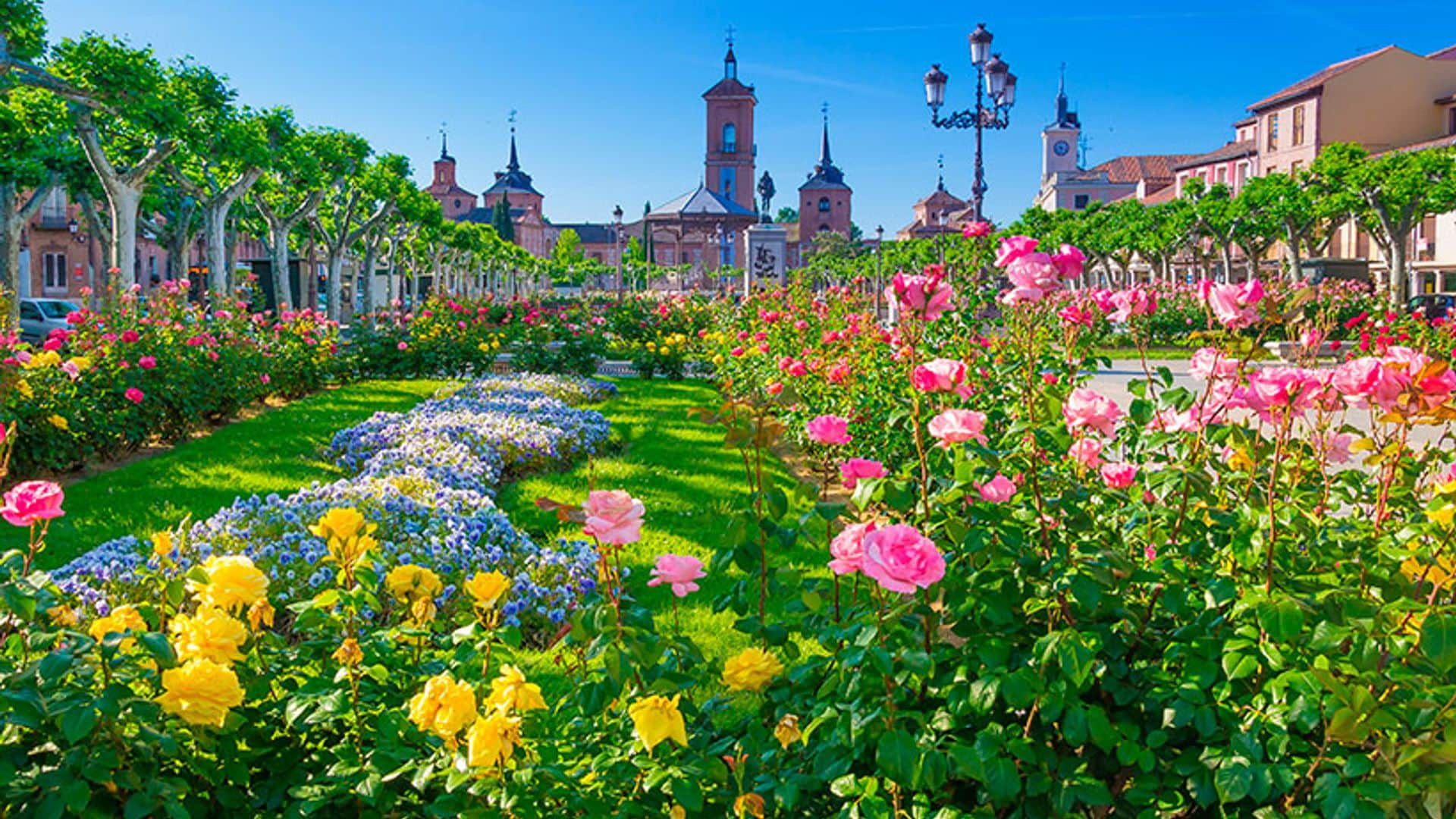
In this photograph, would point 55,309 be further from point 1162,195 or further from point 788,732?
point 1162,195

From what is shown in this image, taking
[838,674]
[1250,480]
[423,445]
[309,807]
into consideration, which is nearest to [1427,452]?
[1250,480]

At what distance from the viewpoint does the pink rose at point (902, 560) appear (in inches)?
70.9

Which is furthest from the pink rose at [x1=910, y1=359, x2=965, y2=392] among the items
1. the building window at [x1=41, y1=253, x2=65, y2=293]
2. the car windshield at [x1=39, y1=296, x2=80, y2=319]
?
the building window at [x1=41, y1=253, x2=65, y2=293]

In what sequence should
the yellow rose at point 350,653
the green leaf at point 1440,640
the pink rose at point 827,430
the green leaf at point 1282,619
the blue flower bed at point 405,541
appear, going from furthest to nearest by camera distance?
the blue flower bed at point 405,541 < the pink rose at point 827,430 < the yellow rose at point 350,653 < the green leaf at point 1282,619 < the green leaf at point 1440,640

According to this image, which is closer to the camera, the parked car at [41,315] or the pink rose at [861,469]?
the pink rose at [861,469]

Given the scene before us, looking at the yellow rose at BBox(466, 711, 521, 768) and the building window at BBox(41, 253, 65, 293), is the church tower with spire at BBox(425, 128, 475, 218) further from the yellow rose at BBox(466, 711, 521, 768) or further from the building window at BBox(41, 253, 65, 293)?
the yellow rose at BBox(466, 711, 521, 768)

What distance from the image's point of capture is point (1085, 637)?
2031 mm

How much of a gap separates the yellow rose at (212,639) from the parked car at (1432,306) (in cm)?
1365

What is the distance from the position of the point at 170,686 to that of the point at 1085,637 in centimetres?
151

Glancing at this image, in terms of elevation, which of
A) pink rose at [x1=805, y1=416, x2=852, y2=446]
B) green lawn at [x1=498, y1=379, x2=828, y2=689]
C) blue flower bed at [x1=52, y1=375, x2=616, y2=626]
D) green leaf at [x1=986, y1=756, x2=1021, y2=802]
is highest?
pink rose at [x1=805, y1=416, x2=852, y2=446]

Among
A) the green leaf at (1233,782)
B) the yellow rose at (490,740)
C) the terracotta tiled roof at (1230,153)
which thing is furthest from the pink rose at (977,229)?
the terracotta tiled roof at (1230,153)

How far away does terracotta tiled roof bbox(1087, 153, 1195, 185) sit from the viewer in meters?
77.1

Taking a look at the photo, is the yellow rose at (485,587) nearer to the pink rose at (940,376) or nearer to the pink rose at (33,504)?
the pink rose at (33,504)

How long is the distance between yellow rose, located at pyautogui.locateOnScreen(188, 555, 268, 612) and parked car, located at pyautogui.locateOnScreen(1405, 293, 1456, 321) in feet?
44.5
